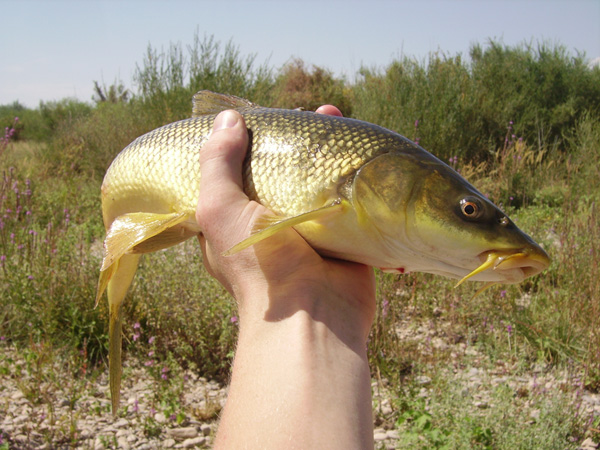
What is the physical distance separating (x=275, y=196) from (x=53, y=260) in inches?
164

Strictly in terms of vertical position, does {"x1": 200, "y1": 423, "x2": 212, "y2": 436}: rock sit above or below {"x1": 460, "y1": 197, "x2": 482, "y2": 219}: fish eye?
below

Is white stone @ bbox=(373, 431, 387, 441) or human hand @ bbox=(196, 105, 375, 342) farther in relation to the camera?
white stone @ bbox=(373, 431, 387, 441)

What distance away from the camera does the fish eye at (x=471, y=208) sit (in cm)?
174

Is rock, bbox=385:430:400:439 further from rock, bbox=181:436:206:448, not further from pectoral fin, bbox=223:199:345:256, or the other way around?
pectoral fin, bbox=223:199:345:256

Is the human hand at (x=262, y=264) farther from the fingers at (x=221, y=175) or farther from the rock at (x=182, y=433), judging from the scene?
the rock at (x=182, y=433)

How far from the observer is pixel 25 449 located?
139 inches

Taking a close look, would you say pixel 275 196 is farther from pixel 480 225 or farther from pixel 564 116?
pixel 564 116

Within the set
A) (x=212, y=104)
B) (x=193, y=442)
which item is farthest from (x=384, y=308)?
(x=212, y=104)

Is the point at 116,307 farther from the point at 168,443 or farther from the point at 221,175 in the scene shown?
the point at 168,443

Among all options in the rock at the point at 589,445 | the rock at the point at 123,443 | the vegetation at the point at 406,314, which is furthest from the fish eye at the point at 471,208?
the rock at the point at 123,443

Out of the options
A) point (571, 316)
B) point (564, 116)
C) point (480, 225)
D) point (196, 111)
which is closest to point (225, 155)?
point (196, 111)

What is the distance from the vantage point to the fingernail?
209 cm

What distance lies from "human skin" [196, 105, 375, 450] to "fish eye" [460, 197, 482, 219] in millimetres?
511

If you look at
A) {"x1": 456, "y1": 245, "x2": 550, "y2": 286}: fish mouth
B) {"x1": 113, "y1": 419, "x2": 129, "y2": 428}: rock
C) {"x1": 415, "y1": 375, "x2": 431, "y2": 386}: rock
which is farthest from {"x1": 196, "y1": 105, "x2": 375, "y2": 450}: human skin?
{"x1": 415, "y1": 375, "x2": 431, "y2": 386}: rock
